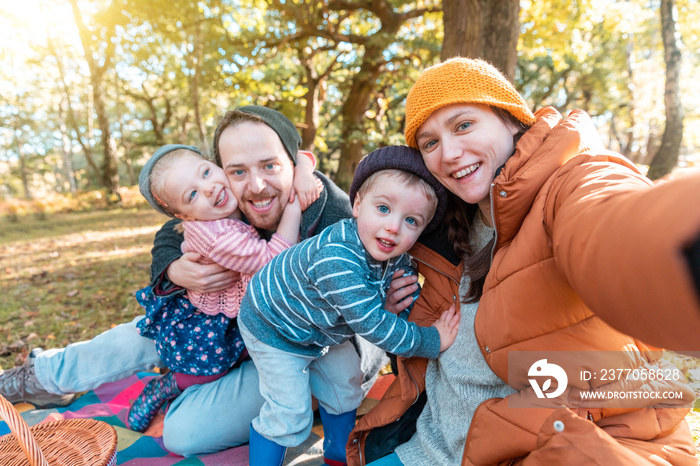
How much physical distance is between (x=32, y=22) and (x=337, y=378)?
25.1 metres

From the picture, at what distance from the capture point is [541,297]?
4.39ft

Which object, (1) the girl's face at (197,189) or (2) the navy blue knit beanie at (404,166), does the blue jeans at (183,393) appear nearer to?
(1) the girl's face at (197,189)

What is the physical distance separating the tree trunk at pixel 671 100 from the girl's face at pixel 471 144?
1040 centimetres

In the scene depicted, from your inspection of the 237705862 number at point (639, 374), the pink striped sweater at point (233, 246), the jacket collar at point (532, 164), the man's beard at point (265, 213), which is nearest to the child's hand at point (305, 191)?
the man's beard at point (265, 213)

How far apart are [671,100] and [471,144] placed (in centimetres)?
1128

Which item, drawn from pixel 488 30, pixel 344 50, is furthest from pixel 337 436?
pixel 344 50

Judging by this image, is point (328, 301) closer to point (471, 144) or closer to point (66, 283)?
point (471, 144)

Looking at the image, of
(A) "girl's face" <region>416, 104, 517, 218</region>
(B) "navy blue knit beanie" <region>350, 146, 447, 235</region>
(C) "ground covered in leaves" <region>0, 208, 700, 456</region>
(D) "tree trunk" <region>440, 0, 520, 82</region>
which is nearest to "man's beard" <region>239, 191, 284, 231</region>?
(B) "navy blue knit beanie" <region>350, 146, 447, 235</region>

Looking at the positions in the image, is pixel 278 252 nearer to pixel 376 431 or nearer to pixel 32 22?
pixel 376 431

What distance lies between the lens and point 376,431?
211 cm

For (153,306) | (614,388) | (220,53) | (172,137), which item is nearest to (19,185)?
(172,137)

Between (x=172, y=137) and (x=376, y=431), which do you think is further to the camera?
(x=172, y=137)

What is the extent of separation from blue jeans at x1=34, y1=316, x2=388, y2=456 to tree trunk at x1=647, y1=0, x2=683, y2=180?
10750 millimetres

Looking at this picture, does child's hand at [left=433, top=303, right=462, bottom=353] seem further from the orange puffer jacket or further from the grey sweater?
the orange puffer jacket
